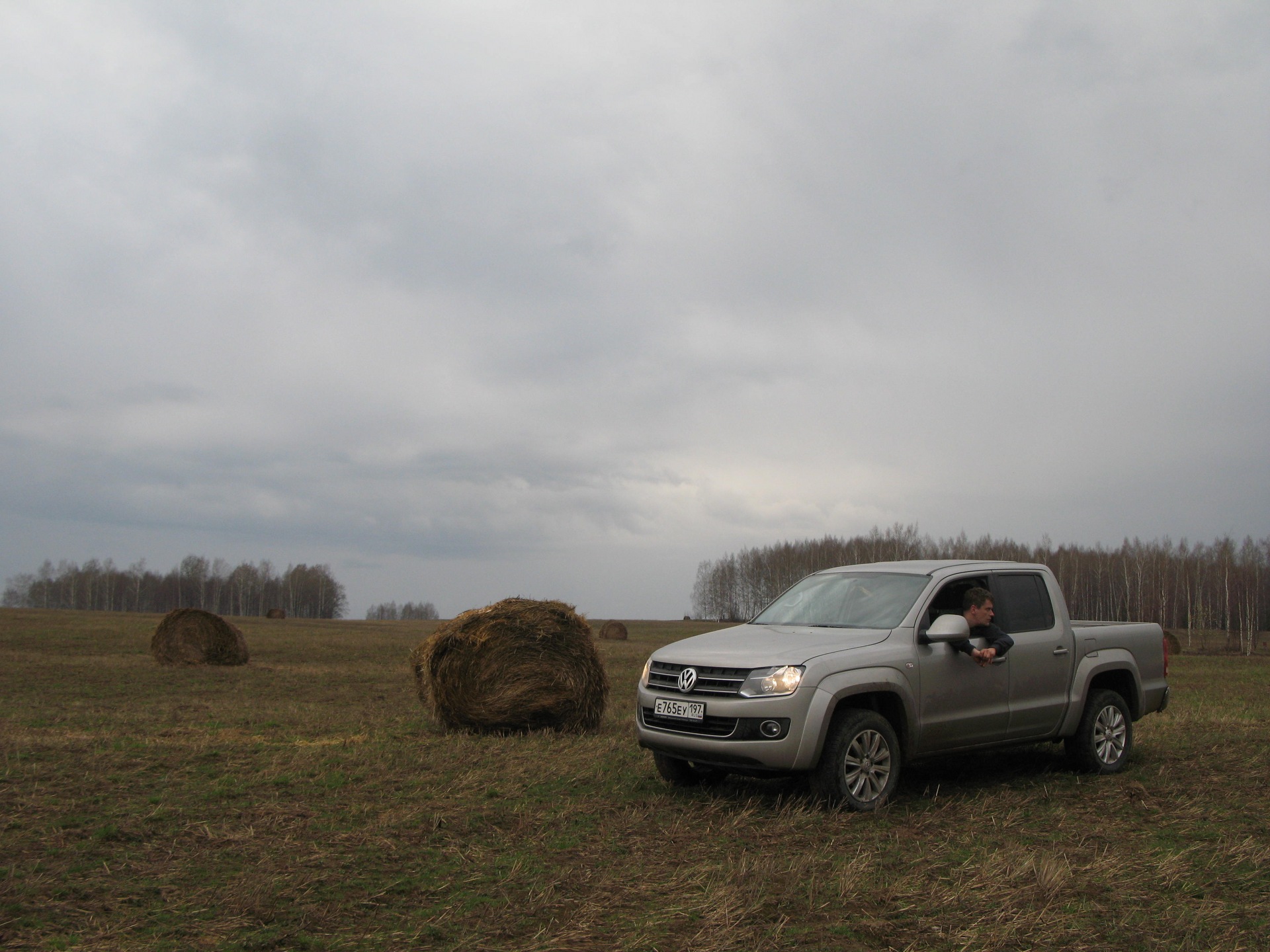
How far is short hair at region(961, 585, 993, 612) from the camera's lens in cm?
793

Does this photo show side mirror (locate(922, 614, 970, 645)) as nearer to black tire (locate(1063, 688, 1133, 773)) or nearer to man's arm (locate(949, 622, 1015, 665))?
man's arm (locate(949, 622, 1015, 665))

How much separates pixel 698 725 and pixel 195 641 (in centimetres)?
1948

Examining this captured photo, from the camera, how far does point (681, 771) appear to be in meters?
8.03

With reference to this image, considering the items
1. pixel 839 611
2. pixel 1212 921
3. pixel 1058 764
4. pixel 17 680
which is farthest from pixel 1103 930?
pixel 17 680

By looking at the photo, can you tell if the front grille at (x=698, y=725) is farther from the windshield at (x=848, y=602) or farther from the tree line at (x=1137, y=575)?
the tree line at (x=1137, y=575)

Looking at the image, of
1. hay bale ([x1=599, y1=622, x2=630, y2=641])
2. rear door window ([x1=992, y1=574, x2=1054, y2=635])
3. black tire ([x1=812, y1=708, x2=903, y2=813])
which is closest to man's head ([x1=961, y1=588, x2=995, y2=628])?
rear door window ([x1=992, y1=574, x2=1054, y2=635])

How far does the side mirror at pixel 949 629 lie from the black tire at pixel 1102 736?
2268 millimetres

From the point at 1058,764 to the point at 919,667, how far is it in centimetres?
310

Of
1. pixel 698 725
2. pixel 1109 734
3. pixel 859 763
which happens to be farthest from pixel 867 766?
pixel 1109 734

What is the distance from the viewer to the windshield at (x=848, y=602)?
26.3 feet

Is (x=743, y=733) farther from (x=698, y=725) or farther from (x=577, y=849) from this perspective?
(x=577, y=849)

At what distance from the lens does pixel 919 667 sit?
7.55 meters

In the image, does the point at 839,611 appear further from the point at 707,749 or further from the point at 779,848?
the point at 779,848

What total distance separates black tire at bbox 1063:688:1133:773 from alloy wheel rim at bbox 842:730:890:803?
2.58 meters
